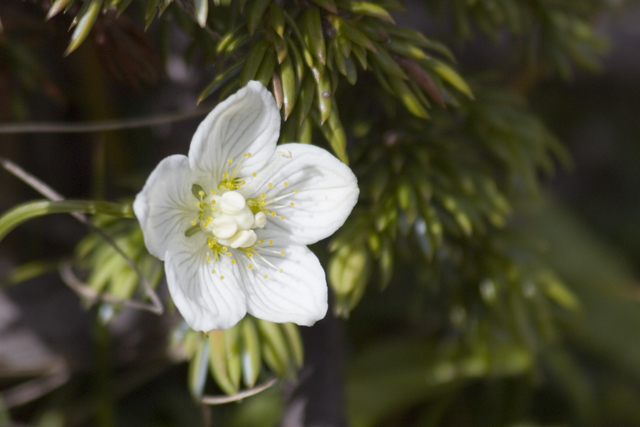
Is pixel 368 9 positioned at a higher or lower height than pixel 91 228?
higher

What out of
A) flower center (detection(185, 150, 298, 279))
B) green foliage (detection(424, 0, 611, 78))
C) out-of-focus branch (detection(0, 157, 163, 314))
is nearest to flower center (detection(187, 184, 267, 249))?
flower center (detection(185, 150, 298, 279))

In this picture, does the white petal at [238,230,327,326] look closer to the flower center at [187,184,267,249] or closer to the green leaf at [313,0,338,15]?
the flower center at [187,184,267,249]

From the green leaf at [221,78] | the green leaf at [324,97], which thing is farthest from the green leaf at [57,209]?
the green leaf at [324,97]

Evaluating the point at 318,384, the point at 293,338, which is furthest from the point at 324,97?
the point at 318,384

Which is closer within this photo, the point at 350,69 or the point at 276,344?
the point at 350,69

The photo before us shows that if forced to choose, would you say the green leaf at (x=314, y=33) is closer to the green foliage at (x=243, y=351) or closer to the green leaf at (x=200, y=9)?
the green leaf at (x=200, y=9)

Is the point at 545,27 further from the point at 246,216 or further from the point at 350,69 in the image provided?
the point at 246,216
